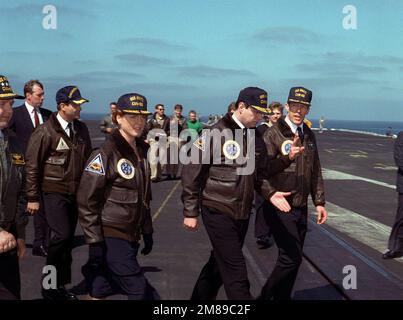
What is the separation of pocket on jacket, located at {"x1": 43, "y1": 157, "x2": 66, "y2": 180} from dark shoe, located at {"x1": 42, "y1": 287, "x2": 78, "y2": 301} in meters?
1.13

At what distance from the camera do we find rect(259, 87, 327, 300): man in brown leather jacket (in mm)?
4605

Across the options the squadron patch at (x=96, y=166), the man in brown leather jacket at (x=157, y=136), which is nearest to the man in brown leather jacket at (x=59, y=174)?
the squadron patch at (x=96, y=166)

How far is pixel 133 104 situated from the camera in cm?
388

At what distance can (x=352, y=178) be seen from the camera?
16.3 meters

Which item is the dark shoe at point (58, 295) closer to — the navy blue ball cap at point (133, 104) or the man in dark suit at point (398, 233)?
the navy blue ball cap at point (133, 104)

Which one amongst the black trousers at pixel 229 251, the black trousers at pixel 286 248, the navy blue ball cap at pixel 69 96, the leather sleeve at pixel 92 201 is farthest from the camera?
the navy blue ball cap at pixel 69 96

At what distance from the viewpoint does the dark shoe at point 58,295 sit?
16.1 ft

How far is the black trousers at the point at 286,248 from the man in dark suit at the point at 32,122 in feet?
10.9

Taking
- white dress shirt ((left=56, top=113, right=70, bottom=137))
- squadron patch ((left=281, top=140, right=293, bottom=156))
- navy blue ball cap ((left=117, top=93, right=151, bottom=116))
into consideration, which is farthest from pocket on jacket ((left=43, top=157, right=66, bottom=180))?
squadron patch ((left=281, top=140, right=293, bottom=156))

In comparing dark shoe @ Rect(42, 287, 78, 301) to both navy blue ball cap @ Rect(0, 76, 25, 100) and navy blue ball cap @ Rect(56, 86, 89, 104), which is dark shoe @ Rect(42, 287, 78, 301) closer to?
navy blue ball cap @ Rect(56, 86, 89, 104)

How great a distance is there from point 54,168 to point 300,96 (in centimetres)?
262

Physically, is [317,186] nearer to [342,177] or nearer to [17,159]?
[17,159]

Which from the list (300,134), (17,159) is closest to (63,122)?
(17,159)
